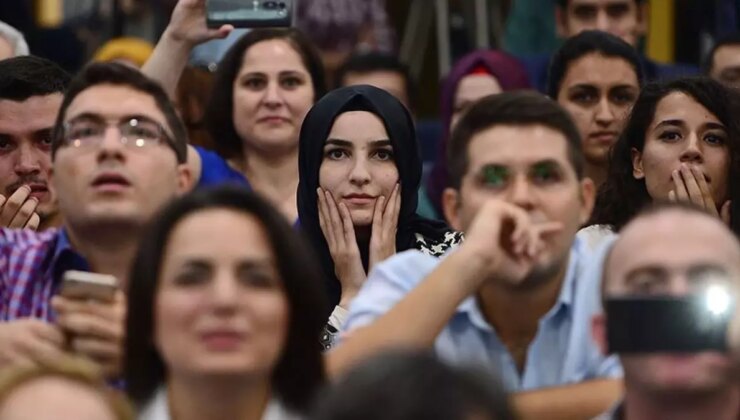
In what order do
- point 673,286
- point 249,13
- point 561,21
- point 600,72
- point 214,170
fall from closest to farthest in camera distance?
point 673,286
point 214,170
point 249,13
point 600,72
point 561,21

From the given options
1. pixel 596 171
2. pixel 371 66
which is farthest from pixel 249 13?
pixel 371 66

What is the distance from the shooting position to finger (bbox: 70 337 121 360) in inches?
195

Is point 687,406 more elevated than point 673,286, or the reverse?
point 673,286

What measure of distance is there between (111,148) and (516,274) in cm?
109

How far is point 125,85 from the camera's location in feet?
18.8

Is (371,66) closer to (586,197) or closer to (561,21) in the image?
(561,21)

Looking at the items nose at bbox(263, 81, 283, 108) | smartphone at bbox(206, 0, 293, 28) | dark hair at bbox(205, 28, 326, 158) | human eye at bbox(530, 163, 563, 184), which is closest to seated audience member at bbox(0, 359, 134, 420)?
human eye at bbox(530, 163, 563, 184)

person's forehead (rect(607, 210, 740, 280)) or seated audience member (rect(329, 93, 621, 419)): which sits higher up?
person's forehead (rect(607, 210, 740, 280))

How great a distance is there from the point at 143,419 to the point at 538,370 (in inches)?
40.4

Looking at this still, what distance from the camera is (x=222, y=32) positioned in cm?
693

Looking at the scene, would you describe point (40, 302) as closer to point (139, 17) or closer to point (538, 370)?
point (538, 370)

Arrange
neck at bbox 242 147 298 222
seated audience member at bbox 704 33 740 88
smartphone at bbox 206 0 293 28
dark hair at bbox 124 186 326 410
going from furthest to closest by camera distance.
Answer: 1. seated audience member at bbox 704 33 740 88
2. neck at bbox 242 147 298 222
3. smartphone at bbox 206 0 293 28
4. dark hair at bbox 124 186 326 410

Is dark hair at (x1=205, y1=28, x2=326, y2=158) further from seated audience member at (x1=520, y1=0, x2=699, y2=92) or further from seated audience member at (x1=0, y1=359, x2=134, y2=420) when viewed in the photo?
seated audience member at (x1=0, y1=359, x2=134, y2=420)

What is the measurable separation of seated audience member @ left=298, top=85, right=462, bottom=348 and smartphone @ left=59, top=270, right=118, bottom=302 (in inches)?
62.9
